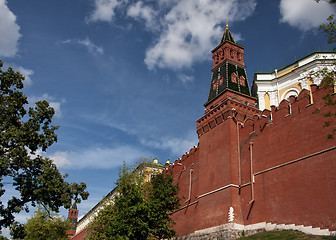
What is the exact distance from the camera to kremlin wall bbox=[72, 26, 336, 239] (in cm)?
1925

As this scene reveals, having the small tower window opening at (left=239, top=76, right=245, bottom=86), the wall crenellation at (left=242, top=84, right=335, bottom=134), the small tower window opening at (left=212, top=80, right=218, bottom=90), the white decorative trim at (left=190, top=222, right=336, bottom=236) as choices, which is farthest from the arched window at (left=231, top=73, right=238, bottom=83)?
the white decorative trim at (left=190, top=222, right=336, bottom=236)

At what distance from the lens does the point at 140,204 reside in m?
24.2

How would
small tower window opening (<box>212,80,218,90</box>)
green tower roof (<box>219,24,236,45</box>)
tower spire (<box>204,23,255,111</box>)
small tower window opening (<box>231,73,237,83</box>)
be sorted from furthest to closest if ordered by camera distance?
1. green tower roof (<box>219,24,236,45</box>)
2. small tower window opening (<box>212,80,218,90</box>)
3. small tower window opening (<box>231,73,237,83</box>)
4. tower spire (<box>204,23,255,111</box>)

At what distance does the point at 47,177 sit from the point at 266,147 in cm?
1477

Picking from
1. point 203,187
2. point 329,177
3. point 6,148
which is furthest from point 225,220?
point 6,148

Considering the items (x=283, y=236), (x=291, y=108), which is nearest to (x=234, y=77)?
(x=291, y=108)

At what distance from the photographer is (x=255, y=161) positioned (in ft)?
79.5

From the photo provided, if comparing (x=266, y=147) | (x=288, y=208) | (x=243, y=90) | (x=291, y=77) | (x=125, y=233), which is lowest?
(x=125, y=233)

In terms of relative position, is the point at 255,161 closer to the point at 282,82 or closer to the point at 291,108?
the point at 291,108

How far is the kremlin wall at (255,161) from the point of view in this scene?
19250mm

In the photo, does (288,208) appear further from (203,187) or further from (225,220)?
(203,187)

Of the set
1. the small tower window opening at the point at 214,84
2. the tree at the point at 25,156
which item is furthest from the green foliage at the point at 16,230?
the small tower window opening at the point at 214,84

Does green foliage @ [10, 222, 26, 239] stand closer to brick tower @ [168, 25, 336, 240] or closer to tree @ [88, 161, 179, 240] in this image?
tree @ [88, 161, 179, 240]

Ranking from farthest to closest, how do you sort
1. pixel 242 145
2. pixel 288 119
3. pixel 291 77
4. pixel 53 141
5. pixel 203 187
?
pixel 291 77
pixel 203 187
pixel 242 145
pixel 288 119
pixel 53 141
